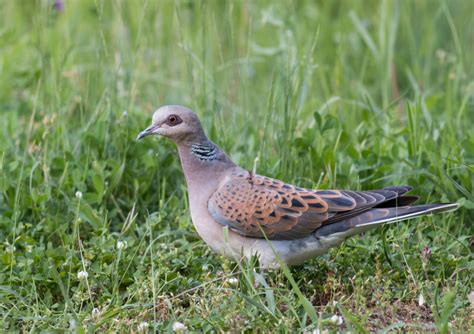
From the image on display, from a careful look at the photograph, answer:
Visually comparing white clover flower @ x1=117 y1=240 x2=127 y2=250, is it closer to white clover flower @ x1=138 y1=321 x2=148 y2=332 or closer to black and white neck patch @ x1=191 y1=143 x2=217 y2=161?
black and white neck patch @ x1=191 y1=143 x2=217 y2=161

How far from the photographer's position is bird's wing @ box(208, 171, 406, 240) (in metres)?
4.73

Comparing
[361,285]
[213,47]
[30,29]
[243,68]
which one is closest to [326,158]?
[361,285]

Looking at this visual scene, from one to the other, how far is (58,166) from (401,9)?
3.72 metres

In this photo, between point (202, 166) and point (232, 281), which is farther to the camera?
point (202, 166)

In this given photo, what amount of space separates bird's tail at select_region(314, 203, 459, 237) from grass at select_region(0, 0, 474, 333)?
0.23 m

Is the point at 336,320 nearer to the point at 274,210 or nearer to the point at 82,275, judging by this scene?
the point at 274,210

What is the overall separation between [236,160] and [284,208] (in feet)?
4.14

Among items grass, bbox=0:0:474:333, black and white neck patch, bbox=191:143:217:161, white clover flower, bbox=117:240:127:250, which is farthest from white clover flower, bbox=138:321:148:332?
black and white neck patch, bbox=191:143:217:161

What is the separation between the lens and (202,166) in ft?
16.5

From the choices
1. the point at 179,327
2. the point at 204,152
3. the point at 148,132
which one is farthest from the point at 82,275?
the point at 204,152

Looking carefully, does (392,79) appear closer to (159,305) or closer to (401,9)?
(401,9)

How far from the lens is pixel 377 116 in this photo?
657cm

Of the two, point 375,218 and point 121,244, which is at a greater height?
point 375,218

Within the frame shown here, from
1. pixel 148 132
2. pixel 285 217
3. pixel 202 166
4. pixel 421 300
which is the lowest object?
pixel 421 300
